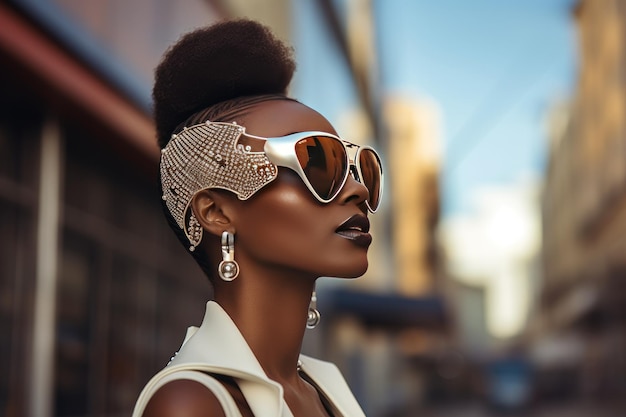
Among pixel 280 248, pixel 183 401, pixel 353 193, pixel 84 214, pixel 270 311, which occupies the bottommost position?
pixel 183 401

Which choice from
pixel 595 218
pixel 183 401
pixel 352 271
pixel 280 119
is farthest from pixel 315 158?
pixel 595 218

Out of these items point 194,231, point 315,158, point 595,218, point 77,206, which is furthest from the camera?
point 595,218

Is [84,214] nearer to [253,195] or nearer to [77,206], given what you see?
[77,206]

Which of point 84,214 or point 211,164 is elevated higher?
point 84,214

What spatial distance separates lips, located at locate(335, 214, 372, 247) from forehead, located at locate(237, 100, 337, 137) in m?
0.19

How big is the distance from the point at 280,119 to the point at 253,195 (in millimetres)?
158

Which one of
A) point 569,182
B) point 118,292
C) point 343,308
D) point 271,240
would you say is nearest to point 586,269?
point 569,182

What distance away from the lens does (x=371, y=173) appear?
2.14 meters

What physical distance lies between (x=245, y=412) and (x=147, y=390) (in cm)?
17

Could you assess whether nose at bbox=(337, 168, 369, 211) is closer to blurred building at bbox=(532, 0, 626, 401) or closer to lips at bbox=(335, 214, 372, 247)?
lips at bbox=(335, 214, 372, 247)

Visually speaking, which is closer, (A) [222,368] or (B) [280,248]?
(A) [222,368]

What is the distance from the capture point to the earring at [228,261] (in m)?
1.98

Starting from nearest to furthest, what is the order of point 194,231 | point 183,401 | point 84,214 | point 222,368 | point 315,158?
1. point 183,401
2. point 222,368
3. point 315,158
4. point 194,231
5. point 84,214

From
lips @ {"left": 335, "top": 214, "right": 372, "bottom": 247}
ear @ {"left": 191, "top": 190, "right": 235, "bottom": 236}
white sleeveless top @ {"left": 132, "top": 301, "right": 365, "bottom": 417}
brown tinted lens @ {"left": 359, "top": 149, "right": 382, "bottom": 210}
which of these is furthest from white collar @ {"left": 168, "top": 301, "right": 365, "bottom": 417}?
brown tinted lens @ {"left": 359, "top": 149, "right": 382, "bottom": 210}
